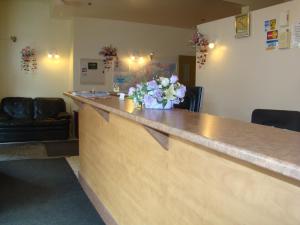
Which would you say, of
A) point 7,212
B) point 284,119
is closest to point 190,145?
point 284,119

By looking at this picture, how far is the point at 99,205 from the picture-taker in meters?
2.91

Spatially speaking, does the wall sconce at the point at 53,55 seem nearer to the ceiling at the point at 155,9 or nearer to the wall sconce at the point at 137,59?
the ceiling at the point at 155,9

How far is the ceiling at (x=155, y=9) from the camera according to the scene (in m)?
5.81

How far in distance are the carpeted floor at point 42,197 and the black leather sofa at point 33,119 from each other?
1697 mm

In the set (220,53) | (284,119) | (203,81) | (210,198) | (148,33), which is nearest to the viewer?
(210,198)

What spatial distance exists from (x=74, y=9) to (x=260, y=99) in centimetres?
404

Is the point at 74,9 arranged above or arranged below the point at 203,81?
above

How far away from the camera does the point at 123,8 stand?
20.4 ft

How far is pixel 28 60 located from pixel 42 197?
4.57m

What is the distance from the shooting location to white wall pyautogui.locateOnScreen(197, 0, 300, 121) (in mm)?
3854

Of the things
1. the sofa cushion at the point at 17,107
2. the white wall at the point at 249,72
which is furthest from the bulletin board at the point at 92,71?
the white wall at the point at 249,72

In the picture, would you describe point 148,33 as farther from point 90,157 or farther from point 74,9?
point 90,157

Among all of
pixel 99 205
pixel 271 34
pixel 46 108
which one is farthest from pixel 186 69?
pixel 99 205

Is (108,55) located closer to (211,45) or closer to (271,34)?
(211,45)
